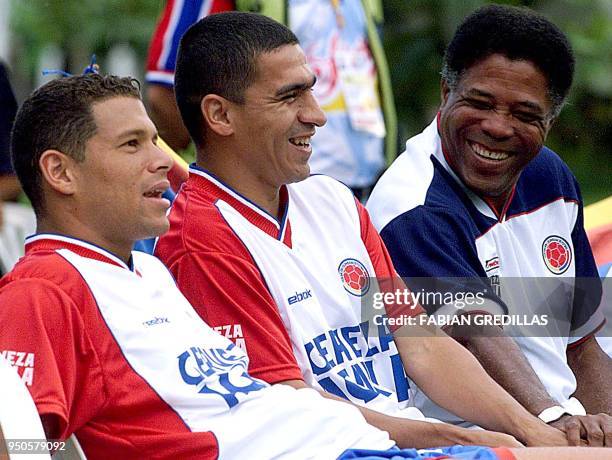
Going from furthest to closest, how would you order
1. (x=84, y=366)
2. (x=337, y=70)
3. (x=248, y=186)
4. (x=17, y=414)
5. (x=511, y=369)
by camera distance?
(x=337, y=70) → (x=511, y=369) → (x=248, y=186) → (x=84, y=366) → (x=17, y=414)

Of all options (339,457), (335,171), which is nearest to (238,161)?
(339,457)

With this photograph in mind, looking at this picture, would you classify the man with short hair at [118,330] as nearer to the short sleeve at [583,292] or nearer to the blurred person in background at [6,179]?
the short sleeve at [583,292]

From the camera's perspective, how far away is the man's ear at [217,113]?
3.46 m

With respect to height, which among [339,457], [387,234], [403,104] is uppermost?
[403,104]

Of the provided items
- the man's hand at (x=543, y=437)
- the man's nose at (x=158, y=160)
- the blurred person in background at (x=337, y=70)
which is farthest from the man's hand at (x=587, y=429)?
the blurred person in background at (x=337, y=70)

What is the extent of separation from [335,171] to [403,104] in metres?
4.51

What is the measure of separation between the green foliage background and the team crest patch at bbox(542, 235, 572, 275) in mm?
5349

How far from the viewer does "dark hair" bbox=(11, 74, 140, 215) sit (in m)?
3.10

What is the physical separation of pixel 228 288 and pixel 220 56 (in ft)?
2.12

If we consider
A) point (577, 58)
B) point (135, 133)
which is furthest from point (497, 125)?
point (577, 58)

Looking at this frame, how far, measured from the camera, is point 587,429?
3389 millimetres

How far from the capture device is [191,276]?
129 inches

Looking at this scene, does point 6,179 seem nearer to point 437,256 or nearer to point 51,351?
point 437,256

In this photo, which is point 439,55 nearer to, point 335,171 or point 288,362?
point 335,171
